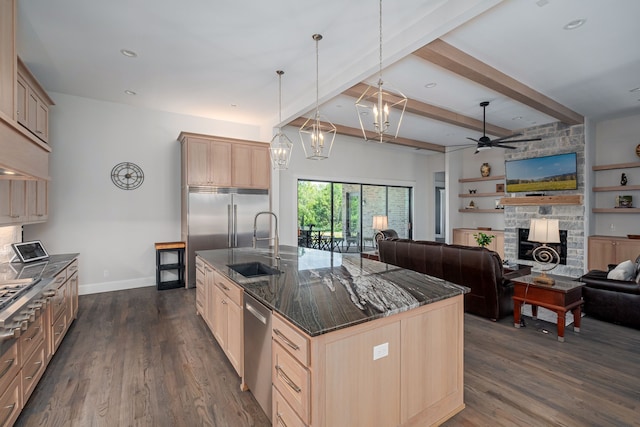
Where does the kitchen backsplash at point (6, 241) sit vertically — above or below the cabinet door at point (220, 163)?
below

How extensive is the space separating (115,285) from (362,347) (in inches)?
202

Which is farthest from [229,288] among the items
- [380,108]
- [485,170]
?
[485,170]

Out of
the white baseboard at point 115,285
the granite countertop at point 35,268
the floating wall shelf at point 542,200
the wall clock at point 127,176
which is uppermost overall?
the wall clock at point 127,176

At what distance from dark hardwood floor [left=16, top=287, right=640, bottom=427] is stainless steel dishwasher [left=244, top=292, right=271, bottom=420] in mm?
158

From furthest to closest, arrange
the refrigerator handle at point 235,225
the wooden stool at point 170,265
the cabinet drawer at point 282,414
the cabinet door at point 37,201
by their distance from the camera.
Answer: the refrigerator handle at point 235,225, the wooden stool at point 170,265, the cabinet door at point 37,201, the cabinet drawer at point 282,414

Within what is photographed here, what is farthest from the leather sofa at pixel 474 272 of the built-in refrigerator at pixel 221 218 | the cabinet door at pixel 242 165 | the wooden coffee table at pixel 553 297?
the cabinet door at pixel 242 165

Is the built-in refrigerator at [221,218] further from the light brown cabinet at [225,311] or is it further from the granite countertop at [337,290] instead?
the granite countertop at [337,290]

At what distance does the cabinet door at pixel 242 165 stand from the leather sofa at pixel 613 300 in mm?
5305

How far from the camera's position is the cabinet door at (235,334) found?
2.25m

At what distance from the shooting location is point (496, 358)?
278cm

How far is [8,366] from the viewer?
1.75 m

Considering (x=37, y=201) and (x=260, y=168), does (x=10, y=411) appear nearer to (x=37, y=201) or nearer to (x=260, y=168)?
(x=37, y=201)

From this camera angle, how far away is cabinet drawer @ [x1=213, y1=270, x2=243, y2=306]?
224 cm

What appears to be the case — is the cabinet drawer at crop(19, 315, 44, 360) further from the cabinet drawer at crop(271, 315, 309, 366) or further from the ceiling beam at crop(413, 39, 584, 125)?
the ceiling beam at crop(413, 39, 584, 125)
